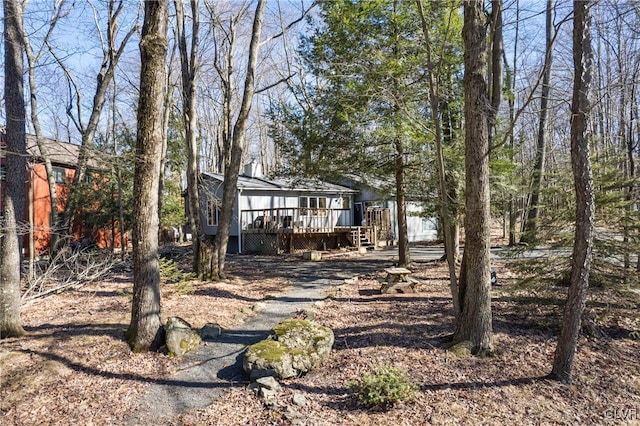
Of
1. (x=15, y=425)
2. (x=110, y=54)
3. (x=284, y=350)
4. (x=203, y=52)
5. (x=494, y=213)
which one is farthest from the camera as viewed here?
(x=203, y=52)

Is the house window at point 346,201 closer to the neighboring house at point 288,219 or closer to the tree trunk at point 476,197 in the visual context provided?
the neighboring house at point 288,219

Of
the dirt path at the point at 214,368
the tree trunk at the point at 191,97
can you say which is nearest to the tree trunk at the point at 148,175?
the dirt path at the point at 214,368

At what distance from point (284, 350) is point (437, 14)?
923cm

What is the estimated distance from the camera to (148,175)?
19.1ft

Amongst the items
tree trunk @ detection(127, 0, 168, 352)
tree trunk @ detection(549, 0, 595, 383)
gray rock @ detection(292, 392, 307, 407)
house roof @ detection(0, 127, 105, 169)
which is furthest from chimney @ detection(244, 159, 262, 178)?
tree trunk @ detection(549, 0, 595, 383)

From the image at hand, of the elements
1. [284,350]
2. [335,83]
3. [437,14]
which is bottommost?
[284,350]

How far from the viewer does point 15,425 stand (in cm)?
388

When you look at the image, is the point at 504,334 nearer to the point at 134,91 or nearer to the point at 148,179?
the point at 148,179

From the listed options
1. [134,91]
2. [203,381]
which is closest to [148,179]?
[203,381]

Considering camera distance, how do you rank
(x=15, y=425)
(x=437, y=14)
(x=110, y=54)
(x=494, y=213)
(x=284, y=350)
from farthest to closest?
(x=110, y=54)
(x=494, y=213)
(x=437, y=14)
(x=284, y=350)
(x=15, y=425)

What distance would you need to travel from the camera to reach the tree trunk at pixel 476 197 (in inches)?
207

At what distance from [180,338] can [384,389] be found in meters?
3.09

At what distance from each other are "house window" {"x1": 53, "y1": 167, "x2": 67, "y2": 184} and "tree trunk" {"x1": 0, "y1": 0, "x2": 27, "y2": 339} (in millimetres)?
14624

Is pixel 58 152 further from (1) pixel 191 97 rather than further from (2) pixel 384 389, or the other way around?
(2) pixel 384 389
